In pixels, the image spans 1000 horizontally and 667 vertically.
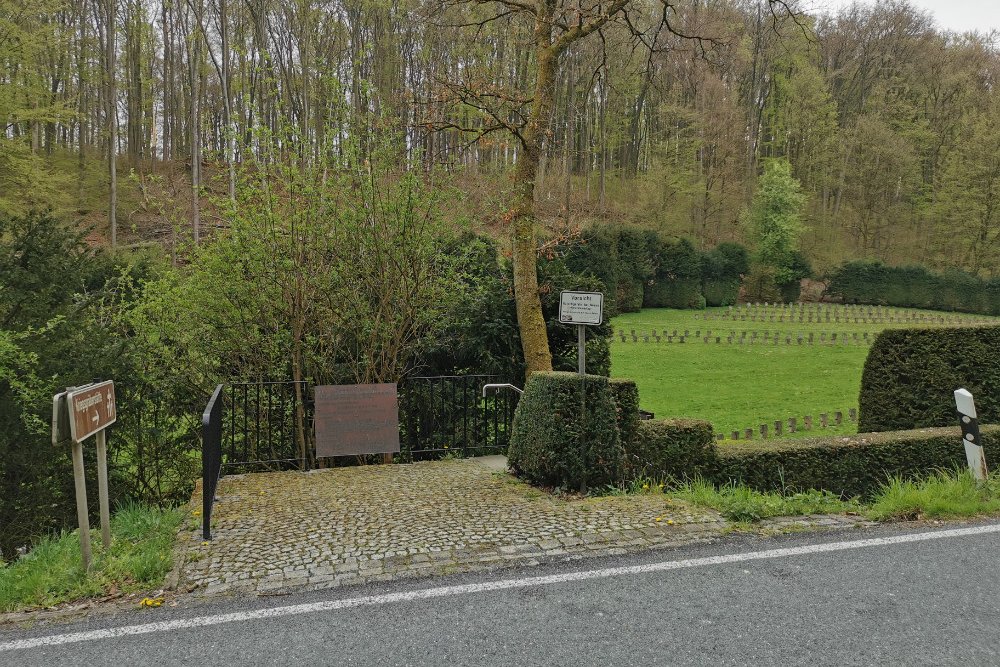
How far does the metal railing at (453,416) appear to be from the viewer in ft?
28.5

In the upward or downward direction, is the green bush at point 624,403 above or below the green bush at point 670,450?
above

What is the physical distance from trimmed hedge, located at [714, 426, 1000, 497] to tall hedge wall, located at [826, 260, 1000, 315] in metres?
48.3

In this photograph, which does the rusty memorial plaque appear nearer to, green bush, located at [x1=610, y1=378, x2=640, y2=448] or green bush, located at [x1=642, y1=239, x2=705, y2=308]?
green bush, located at [x1=610, y1=378, x2=640, y2=448]

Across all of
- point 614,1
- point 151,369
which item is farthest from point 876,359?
point 151,369

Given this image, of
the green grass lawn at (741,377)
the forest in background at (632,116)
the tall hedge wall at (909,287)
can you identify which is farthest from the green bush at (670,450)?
the tall hedge wall at (909,287)

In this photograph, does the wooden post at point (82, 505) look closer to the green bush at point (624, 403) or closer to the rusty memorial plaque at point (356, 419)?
the rusty memorial plaque at point (356, 419)

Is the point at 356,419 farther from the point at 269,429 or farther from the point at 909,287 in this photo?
the point at 909,287

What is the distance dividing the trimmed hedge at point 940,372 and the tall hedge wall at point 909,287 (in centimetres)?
4655

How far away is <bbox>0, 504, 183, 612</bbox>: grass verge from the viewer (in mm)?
3723

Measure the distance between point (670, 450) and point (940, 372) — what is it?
12.4ft

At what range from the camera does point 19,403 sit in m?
5.72

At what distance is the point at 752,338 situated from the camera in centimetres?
2791

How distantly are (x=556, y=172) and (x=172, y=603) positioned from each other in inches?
1602

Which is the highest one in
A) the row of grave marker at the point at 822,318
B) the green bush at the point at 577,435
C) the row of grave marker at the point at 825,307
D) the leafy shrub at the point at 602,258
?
the leafy shrub at the point at 602,258
